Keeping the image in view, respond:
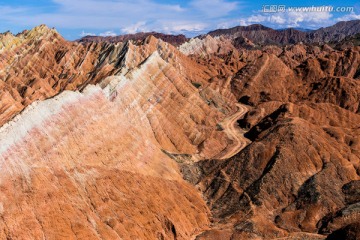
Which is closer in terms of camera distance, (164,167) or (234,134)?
(164,167)

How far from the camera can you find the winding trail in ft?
263

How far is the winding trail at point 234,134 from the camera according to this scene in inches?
3158

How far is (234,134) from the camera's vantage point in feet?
304

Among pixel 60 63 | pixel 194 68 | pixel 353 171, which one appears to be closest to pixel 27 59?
pixel 60 63

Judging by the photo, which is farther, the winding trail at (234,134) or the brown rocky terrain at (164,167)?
the winding trail at (234,134)

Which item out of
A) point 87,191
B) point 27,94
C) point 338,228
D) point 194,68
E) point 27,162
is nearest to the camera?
point 27,162

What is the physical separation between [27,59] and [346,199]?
12059cm

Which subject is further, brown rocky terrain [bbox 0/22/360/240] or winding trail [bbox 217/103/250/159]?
winding trail [bbox 217/103/250/159]

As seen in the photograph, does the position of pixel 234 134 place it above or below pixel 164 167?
below

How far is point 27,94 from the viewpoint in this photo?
107938mm

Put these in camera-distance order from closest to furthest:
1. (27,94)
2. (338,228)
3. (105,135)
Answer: (338,228) < (105,135) < (27,94)

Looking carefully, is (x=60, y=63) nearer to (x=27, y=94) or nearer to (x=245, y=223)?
(x=27, y=94)

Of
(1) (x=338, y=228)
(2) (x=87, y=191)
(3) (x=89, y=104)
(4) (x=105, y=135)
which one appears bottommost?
Answer: (1) (x=338, y=228)

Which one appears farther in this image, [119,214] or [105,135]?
[105,135]
